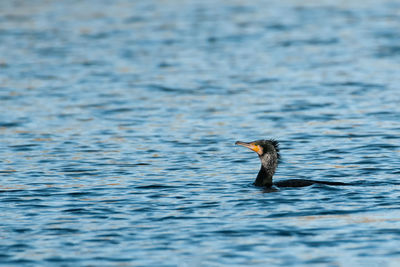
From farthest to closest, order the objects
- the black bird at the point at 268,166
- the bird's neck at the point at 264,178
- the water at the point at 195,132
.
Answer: the bird's neck at the point at 264,178 → the black bird at the point at 268,166 → the water at the point at 195,132

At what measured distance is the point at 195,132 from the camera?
21.3m

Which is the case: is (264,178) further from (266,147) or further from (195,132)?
(195,132)

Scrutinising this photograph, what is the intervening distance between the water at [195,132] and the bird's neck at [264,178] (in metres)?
0.41

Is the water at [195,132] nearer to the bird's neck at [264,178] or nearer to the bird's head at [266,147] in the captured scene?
the bird's neck at [264,178]

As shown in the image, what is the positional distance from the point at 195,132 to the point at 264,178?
Answer: 5754 millimetres

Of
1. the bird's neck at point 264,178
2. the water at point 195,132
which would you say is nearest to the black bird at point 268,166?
the bird's neck at point 264,178

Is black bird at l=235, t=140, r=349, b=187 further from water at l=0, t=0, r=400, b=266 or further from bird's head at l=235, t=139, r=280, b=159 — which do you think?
water at l=0, t=0, r=400, b=266

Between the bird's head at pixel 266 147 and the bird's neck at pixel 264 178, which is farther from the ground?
the bird's head at pixel 266 147

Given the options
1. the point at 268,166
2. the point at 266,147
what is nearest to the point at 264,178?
the point at 268,166

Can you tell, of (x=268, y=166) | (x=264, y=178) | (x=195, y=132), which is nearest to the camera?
(x=264, y=178)

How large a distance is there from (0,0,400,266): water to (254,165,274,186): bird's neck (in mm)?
414

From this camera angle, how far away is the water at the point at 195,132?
12.3 m

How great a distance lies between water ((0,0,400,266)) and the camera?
12.3 meters

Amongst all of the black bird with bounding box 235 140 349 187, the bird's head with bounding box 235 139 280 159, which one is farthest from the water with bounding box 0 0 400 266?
the bird's head with bounding box 235 139 280 159
